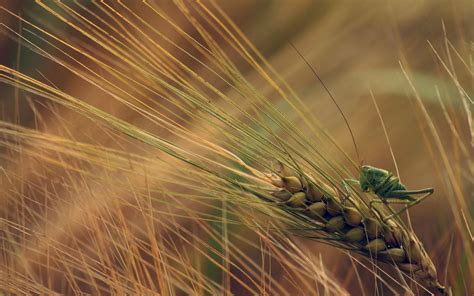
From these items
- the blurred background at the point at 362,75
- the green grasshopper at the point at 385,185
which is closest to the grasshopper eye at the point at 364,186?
the green grasshopper at the point at 385,185

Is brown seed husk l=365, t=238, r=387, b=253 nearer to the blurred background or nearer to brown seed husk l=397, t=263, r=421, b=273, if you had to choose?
brown seed husk l=397, t=263, r=421, b=273

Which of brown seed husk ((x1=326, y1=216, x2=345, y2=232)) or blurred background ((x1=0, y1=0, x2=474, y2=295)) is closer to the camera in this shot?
brown seed husk ((x1=326, y1=216, x2=345, y2=232))

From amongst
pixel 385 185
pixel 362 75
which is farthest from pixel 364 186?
pixel 362 75

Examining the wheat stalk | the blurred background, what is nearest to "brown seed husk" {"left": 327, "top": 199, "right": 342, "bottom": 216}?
the wheat stalk

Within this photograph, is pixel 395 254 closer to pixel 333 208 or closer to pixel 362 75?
pixel 333 208

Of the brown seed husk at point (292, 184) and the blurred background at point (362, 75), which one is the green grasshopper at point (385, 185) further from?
the blurred background at point (362, 75)

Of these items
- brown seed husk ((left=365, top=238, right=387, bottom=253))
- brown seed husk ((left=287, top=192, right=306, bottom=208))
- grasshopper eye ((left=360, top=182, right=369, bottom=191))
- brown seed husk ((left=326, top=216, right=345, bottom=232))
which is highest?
grasshopper eye ((left=360, top=182, right=369, bottom=191))
